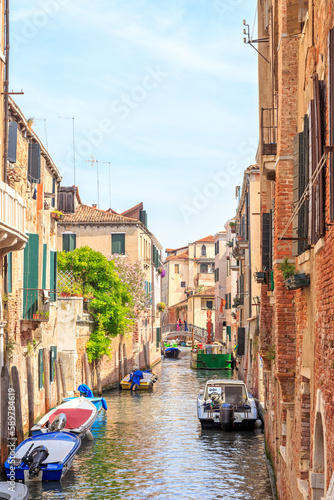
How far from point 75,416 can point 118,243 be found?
21.2 meters

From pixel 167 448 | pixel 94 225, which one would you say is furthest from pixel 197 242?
pixel 167 448

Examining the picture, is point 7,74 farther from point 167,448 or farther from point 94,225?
point 94,225

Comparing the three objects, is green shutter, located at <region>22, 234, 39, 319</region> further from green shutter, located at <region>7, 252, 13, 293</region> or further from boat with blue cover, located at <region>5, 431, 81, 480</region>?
boat with blue cover, located at <region>5, 431, 81, 480</region>

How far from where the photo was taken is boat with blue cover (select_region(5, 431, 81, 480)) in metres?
14.6

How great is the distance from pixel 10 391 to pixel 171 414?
37.1ft

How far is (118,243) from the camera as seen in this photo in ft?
Result: 134

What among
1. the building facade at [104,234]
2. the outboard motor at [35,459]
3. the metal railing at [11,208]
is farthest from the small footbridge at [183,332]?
the metal railing at [11,208]

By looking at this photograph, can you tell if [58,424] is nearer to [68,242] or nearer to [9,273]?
[9,273]

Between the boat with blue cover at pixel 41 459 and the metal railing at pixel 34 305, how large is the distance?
3.29 metres

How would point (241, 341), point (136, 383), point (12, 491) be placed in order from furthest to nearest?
1. point (241, 341)
2. point (136, 383)
3. point (12, 491)

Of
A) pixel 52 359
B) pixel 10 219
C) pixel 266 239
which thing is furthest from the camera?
pixel 52 359

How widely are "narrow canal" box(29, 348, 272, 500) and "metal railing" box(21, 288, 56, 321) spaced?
372cm

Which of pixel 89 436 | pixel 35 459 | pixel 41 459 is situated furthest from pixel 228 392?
pixel 35 459

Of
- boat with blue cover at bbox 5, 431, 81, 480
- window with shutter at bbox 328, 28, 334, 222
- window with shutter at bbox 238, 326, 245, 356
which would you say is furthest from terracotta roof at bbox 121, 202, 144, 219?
window with shutter at bbox 328, 28, 334, 222
